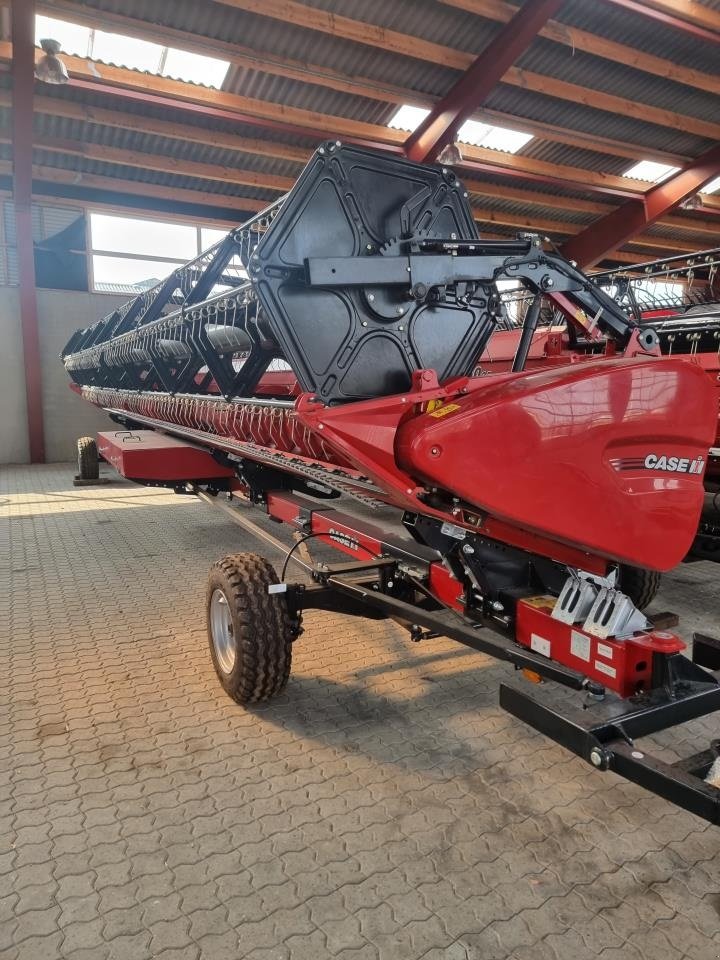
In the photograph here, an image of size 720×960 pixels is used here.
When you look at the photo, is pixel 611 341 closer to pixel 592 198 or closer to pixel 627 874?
pixel 627 874

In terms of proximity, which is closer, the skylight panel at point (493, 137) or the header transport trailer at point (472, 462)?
the header transport trailer at point (472, 462)

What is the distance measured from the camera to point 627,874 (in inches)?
80.4

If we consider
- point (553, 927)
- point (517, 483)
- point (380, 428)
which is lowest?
point (553, 927)

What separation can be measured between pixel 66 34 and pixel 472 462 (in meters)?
9.42

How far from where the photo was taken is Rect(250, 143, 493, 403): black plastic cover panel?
7.83 ft

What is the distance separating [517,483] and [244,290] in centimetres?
162

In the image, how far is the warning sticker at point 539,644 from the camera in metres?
2.25

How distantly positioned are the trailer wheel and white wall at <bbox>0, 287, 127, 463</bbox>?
416 inches

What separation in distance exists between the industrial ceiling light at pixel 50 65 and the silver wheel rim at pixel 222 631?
7681 millimetres

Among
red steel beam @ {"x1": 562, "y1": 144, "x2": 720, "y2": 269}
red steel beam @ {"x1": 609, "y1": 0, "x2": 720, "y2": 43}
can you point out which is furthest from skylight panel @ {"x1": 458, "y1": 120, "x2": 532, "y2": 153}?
red steel beam @ {"x1": 562, "y1": 144, "x2": 720, "y2": 269}

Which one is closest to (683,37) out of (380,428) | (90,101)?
(90,101)

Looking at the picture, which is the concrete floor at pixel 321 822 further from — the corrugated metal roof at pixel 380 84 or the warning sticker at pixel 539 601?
the corrugated metal roof at pixel 380 84

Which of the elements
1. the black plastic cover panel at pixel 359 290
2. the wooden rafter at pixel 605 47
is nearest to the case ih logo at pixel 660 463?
the black plastic cover panel at pixel 359 290

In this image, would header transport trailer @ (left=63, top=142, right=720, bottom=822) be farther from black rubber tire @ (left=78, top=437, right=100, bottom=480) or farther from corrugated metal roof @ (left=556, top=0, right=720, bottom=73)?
corrugated metal roof @ (left=556, top=0, right=720, bottom=73)
